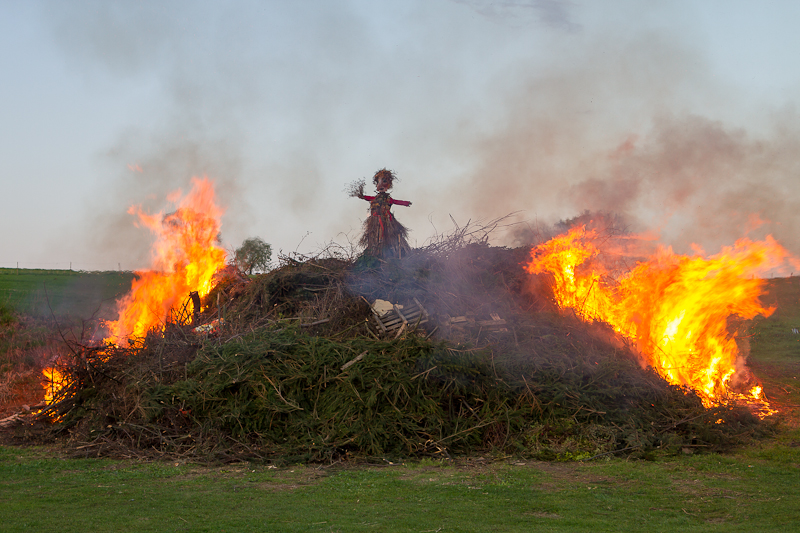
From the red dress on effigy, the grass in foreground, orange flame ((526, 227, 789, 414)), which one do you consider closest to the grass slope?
the grass in foreground

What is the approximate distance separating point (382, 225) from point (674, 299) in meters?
7.47

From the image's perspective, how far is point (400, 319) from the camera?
42.9ft

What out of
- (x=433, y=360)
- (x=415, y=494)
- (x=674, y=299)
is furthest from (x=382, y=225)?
(x=415, y=494)

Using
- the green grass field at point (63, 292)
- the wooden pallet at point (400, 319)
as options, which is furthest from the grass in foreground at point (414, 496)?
the green grass field at point (63, 292)

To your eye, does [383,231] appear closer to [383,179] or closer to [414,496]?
[383,179]

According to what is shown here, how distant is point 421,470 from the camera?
9242 mm

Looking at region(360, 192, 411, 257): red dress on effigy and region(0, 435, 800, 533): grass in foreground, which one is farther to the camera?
region(360, 192, 411, 257): red dress on effigy

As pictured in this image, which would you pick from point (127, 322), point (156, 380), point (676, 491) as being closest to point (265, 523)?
point (676, 491)

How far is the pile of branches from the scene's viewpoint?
10.2 m

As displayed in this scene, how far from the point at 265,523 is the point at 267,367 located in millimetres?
4887

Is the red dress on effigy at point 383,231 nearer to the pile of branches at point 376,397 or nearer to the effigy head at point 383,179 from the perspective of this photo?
the effigy head at point 383,179

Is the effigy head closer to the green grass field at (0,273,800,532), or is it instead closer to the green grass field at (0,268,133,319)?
the green grass field at (0,273,800,532)

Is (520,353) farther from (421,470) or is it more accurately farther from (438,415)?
(421,470)

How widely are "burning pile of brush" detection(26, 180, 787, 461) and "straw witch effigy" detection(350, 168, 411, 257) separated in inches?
20.7
